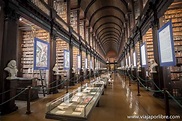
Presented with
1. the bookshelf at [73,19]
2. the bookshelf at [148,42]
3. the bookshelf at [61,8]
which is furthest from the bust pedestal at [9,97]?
the bookshelf at [73,19]

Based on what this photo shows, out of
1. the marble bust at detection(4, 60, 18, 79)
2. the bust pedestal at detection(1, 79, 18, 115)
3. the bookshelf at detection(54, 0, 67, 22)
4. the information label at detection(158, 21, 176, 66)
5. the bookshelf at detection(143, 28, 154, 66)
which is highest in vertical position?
the bookshelf at detection(54, 0, 67, 22)

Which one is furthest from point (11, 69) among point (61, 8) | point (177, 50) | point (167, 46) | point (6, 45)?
point (61, 8)

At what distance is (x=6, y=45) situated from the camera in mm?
2898

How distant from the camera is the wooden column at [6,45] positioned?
2781 millimetres

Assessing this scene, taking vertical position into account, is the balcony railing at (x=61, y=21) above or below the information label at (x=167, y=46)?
above

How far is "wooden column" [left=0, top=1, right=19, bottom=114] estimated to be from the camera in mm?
2781

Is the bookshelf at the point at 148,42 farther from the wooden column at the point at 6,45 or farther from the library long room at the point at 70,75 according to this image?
the wooden column at the point at 6,45

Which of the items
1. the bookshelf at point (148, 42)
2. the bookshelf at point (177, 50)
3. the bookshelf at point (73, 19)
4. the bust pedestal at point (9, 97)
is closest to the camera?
the bust pedestal at point (9, 97)

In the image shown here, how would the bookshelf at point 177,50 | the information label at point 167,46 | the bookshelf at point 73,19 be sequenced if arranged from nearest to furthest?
the information label at point 167,46, the bookshelf at point 177,50, the bookshelf at point 73,19

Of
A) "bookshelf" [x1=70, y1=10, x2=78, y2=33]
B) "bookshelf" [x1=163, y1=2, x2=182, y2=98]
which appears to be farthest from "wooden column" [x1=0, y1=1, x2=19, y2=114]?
"bookshelf" [x1=70, y1=10, x2=78, y2=33]

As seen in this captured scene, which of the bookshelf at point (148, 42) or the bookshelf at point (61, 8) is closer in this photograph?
the bookshelf at point (148, 42)

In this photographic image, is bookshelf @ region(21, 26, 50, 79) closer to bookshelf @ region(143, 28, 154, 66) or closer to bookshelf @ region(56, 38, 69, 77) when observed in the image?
bookshelf @ region(56, 38, 69, 77)

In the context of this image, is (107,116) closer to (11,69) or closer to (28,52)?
(11,69)

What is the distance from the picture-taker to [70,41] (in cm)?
715
